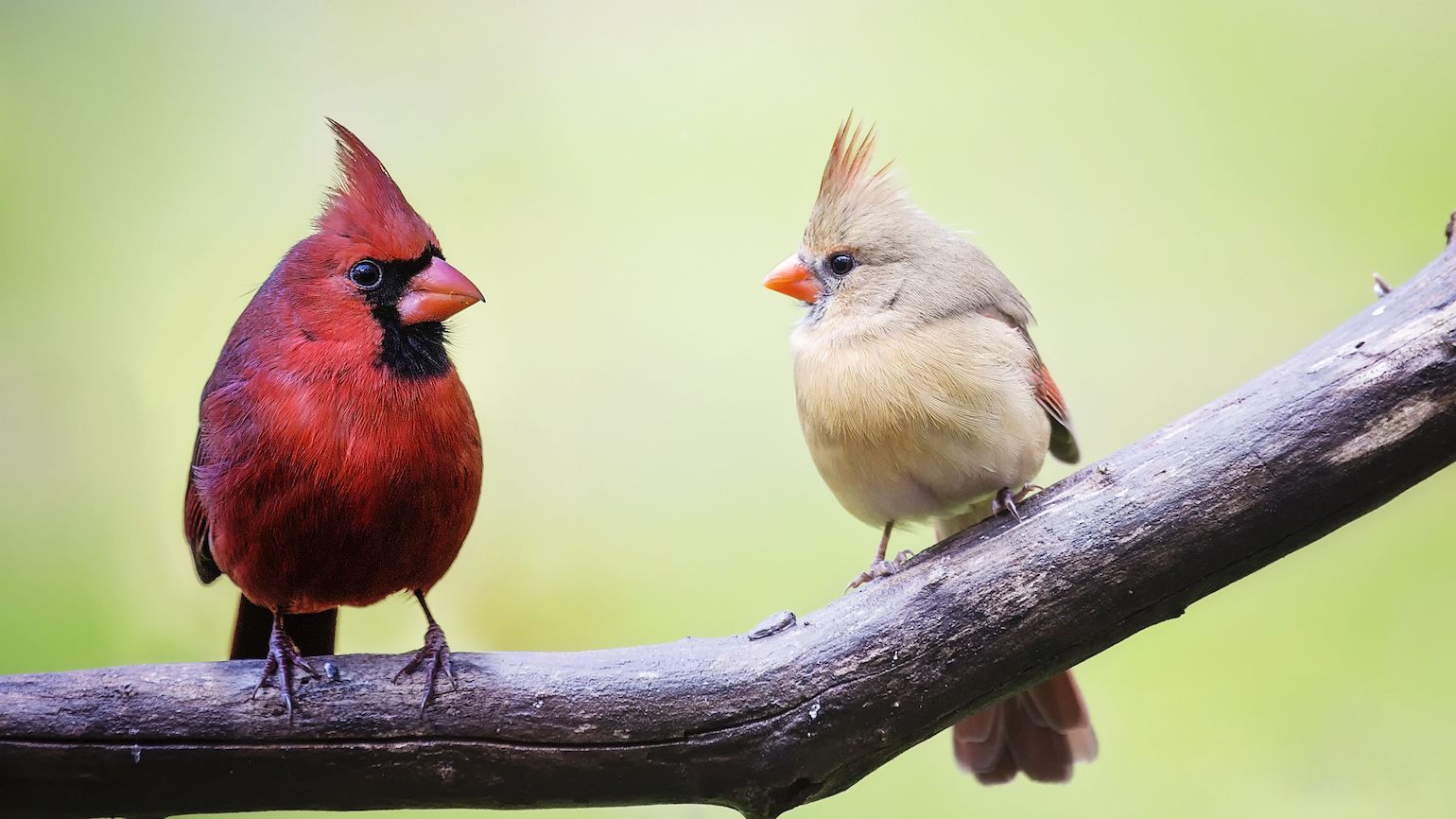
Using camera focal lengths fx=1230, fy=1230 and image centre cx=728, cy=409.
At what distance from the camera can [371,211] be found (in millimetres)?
1860

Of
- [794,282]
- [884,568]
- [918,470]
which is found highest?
[794,282]

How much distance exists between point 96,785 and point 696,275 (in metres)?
1.65

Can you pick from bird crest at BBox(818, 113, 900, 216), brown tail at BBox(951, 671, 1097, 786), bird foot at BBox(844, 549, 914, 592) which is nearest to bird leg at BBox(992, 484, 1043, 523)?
bird foot at BBox(844, 549, 914, 592)

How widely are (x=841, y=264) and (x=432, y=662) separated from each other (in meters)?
1.01

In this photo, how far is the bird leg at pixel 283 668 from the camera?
1.85 m

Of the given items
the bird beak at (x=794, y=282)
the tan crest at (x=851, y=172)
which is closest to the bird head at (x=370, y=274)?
the bird beak at (x=794, y=282)

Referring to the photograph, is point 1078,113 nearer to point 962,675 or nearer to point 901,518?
point 901,518

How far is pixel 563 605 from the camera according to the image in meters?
2.82

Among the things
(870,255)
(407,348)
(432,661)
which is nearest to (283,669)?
(432,661)

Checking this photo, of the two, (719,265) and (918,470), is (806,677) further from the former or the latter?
(719,265)

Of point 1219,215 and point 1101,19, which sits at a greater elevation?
point 1101,19

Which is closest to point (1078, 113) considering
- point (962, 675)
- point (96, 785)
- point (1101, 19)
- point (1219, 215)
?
point (1101, 19)

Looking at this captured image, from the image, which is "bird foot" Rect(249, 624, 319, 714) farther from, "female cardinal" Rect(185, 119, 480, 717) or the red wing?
the red wing

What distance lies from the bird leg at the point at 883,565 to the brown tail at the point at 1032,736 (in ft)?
1.23
